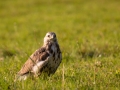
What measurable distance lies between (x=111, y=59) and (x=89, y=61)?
1.78 ft

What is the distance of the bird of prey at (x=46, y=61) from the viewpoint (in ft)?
22.5

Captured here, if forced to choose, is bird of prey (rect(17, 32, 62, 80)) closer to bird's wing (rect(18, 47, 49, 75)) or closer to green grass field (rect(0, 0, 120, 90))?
bird's wing (rect(18, 47, 49, 75))

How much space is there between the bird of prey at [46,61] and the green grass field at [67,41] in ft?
0.52

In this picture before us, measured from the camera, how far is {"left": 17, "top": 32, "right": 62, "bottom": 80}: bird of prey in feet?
22.5

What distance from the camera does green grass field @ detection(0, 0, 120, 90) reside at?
267 inches

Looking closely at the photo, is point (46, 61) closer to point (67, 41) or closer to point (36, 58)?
point (36, 58)

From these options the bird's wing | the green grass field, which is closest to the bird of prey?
the bird's wing

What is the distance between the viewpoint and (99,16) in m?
19.6

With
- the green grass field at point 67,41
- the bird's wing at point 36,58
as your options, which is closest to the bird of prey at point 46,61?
the bird's wing at point 36,58

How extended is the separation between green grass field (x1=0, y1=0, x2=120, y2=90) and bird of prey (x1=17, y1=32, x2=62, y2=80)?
0.16 meters

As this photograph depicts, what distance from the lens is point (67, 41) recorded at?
43.4 ft

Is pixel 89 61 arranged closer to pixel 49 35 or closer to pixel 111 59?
pixel 111 59

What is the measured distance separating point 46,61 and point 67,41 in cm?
645

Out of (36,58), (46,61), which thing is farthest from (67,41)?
(46,61)
